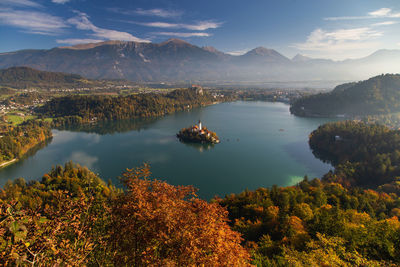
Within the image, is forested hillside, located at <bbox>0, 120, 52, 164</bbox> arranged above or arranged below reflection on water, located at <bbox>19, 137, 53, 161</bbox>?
above

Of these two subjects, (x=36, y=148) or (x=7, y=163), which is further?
(x=36, y=148)

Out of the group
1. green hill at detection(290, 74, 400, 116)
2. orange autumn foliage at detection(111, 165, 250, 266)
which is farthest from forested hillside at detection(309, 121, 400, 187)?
green hill at detection(290, 74, 400, 116)

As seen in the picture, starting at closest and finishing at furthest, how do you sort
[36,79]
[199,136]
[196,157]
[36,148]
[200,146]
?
[196,157] → [200,146] → [36,148] → [199,136] → [36,79]

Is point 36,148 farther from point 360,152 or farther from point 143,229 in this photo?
point 360,152

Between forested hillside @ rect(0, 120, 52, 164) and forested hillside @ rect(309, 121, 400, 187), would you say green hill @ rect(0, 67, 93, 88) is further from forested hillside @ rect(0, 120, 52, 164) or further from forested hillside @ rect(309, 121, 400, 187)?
forested hillside @ rect(309, 121, 400, 187)

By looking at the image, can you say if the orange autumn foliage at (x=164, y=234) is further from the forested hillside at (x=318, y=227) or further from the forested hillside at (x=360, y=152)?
the forested hillside at (x=360, y=152)

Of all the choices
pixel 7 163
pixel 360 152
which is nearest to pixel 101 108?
pixel 7 163

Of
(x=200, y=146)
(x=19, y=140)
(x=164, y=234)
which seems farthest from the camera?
(x=200, y=146)

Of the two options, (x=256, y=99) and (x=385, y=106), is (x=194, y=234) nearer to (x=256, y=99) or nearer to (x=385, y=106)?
(x=385, y=106)
